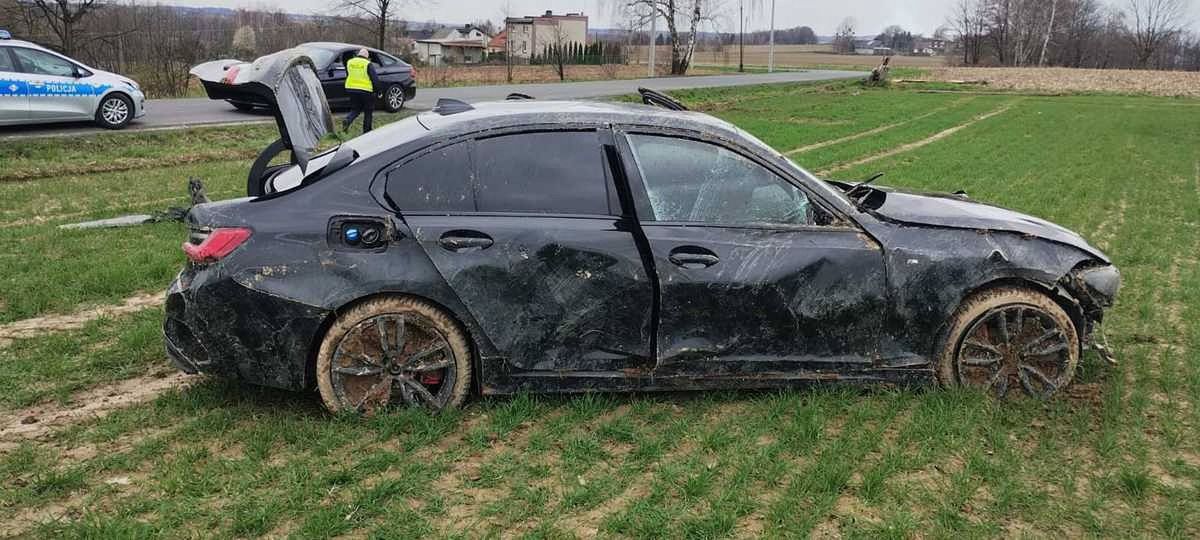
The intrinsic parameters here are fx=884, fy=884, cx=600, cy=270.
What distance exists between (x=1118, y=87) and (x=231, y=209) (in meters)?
53.7

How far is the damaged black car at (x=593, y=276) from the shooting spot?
406cm

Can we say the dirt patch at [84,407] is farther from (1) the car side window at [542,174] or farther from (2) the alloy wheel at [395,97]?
(2) the alloy wheel at [395,97]

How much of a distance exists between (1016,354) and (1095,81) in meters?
53.0

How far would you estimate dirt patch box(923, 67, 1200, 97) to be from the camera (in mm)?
46438

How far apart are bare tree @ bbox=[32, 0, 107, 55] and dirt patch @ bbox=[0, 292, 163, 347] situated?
3301 centimetres

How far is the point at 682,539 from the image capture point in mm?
3262

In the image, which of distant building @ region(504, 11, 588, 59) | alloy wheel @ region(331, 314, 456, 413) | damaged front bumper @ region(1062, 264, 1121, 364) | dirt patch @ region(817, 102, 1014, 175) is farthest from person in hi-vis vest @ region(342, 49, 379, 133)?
distant building @ region(504, 11, 588, 59)

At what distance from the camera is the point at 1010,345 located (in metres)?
4.51

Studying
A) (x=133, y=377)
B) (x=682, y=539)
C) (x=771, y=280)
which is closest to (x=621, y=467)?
(x=682, y=539)

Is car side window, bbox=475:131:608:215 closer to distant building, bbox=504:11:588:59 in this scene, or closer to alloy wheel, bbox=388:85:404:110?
alloy wheel, bbox=388:85:404:110

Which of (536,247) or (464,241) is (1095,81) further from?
(464,241)

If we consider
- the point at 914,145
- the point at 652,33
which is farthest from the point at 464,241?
the point at 652,33

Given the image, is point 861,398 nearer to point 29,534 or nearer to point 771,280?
point 771,280

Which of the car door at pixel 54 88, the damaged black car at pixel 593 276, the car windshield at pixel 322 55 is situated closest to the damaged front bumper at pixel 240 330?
the damaged black car at pixel 593 276
